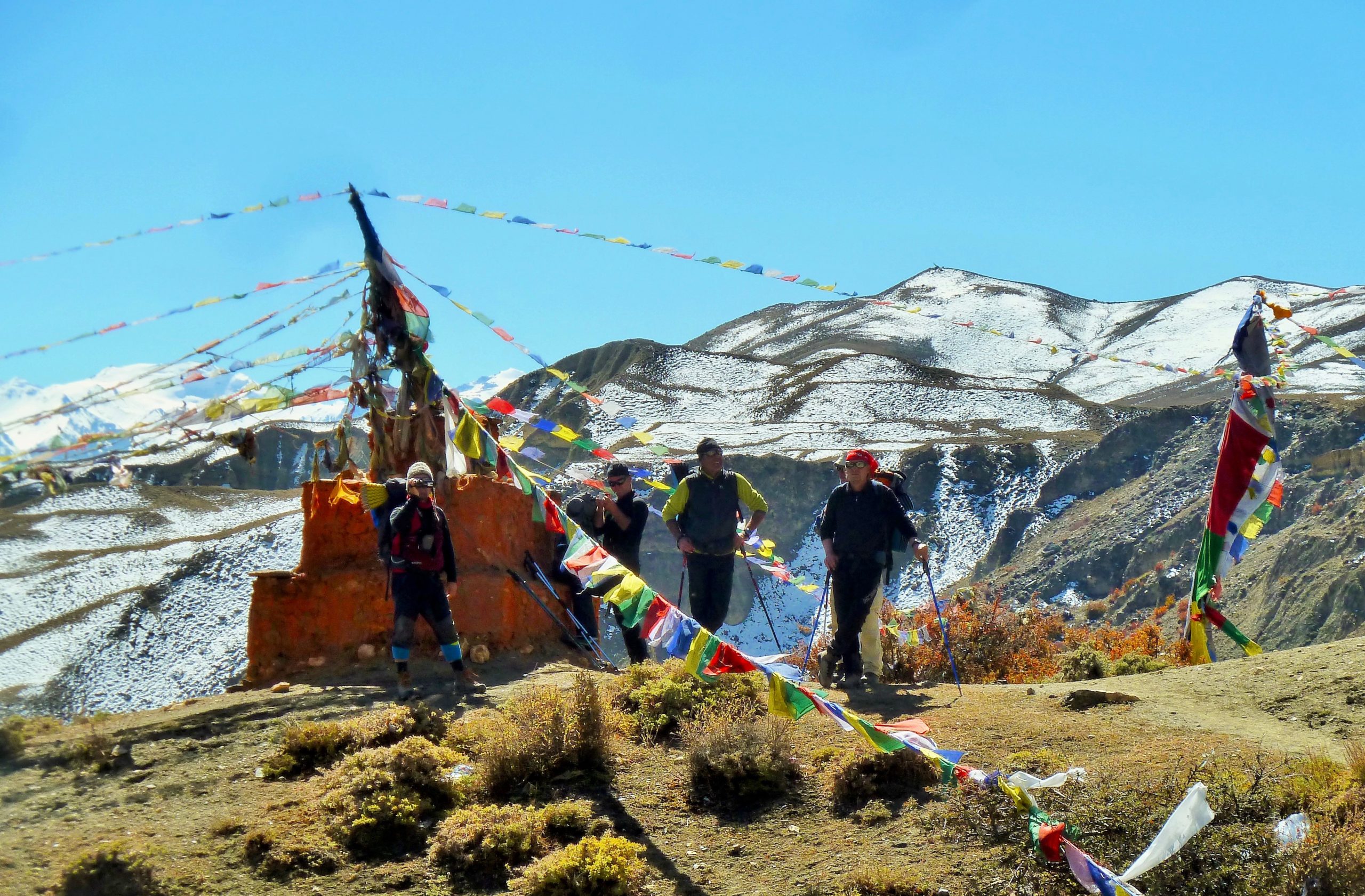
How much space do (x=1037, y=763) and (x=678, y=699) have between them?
8.48ft

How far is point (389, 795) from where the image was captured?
6.91 metres

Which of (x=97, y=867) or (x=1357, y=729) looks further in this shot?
(x=1357, y=729)

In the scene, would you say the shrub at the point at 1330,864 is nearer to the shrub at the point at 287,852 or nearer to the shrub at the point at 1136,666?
the shrub at the point at 287,852

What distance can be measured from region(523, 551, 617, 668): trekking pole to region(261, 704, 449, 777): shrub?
10.2 ft

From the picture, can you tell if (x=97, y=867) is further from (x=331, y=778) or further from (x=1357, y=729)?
(x=1357, y=729)

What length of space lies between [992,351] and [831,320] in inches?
589

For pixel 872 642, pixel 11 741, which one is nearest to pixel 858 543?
pixel 872 642

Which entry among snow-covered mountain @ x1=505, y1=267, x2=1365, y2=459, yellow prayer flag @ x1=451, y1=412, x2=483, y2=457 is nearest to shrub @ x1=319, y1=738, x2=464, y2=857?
yellow prayer flag @ x1=451, y1=412, x2=483, y2=457

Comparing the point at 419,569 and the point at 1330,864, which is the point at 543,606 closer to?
the point at 419,569

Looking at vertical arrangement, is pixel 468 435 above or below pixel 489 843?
above

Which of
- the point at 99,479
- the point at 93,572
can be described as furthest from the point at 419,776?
the point at 99,479

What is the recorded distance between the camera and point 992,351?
90438 mm

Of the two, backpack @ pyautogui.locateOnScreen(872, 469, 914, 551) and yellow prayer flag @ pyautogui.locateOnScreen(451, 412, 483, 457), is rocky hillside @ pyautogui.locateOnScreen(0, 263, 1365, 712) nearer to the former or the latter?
backpack @ pyautogui.locateOnScreen(872, 469, 914, 551)

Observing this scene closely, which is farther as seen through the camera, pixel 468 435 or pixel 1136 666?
pixel 1136 666
